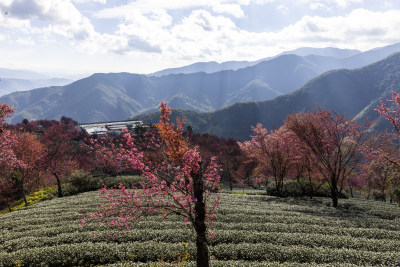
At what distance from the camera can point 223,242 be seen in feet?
48.8

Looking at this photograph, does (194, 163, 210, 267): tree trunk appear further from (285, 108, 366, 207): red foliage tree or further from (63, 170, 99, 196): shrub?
(63, 170, 99, 196): shrub

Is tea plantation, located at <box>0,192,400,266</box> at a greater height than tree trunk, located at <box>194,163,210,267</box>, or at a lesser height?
lesser

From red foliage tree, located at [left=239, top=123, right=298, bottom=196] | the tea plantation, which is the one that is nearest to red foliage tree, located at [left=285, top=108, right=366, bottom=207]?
red foliage tree, located at [left=239, top=123, right=298, bottom=196]

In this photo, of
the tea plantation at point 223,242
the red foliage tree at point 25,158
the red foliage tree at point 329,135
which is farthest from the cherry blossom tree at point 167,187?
the red foliage tree at point 25,158

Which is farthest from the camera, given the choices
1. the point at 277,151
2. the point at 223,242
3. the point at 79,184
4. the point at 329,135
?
the point at 79,184

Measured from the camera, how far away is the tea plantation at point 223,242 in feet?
41.6

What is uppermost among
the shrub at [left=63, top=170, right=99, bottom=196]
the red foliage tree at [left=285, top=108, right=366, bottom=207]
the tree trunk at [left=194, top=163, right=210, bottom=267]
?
the red foliage tree at [left=285, top=108, right=366, bottom=207]

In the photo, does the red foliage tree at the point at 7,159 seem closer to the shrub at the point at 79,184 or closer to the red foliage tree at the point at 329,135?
the shrub at the point at 79,184

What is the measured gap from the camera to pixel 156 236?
50.8 feet

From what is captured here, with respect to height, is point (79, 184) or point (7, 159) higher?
point (7, 159)

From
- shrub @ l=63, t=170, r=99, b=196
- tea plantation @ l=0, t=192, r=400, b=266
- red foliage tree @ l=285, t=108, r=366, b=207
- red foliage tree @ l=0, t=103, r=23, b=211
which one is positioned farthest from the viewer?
shrub @ l=63, t=170, r=99, b=196

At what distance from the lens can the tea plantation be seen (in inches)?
500

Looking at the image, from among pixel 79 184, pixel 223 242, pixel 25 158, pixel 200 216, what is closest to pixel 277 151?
pixel 223 242

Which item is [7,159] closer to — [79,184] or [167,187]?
[79,184]
